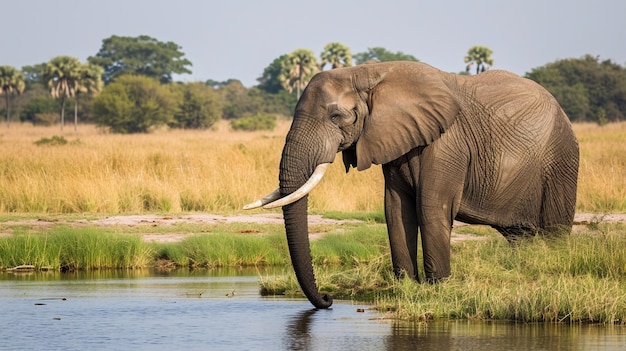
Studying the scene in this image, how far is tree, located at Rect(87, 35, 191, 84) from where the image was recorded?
96.6 meters

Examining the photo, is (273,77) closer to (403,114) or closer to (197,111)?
(197,111)

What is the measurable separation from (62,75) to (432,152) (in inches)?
2477

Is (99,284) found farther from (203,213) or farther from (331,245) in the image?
(203,213)

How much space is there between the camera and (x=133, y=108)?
62.2 meters

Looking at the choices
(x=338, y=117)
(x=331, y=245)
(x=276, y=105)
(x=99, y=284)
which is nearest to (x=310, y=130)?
(x=338, y=117)

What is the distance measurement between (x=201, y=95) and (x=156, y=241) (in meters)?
51.4

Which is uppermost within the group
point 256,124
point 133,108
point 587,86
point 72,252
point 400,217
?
point 587,86

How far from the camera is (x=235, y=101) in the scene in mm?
84250

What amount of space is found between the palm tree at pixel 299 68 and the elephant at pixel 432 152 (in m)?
69.2

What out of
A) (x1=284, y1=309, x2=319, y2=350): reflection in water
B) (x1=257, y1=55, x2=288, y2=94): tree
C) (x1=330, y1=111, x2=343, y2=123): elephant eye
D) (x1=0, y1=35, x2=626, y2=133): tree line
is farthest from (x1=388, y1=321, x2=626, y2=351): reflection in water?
(x1=257, y1=55, x2=288, y2=94): tree

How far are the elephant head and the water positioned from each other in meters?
0.61

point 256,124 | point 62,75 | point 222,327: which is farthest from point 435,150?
point 62,75

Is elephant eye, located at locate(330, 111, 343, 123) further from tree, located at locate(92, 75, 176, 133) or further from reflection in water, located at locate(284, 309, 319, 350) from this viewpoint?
tree, located at locate(92, 75, 176, 133)

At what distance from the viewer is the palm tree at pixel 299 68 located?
81062 millimetres
